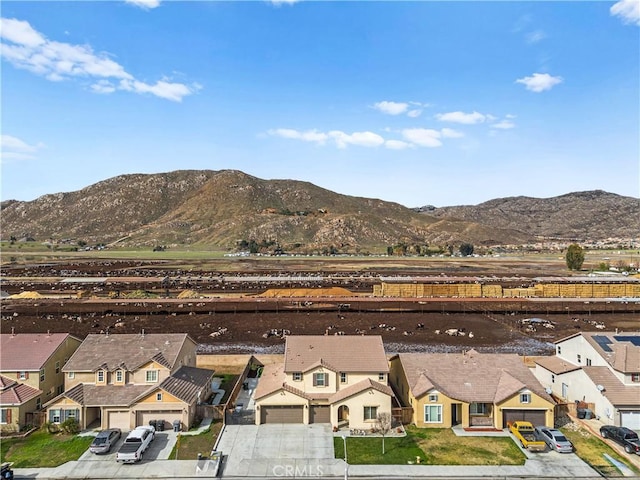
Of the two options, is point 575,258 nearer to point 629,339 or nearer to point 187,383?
point 629,339

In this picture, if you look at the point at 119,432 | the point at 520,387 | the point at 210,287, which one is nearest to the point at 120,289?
the point at 210,287

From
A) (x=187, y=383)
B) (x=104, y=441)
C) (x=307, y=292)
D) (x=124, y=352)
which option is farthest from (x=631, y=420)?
(x=307, y=292)

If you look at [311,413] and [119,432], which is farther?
[311,413]

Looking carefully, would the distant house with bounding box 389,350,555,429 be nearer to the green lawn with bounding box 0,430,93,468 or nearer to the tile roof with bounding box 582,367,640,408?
the tile roof with bounding box 582,367,640,408

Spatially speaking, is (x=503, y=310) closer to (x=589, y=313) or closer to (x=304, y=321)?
(x=589, y=313)

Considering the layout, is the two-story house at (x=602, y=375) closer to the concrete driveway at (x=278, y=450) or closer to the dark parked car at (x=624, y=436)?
the dark parked car at (x=624, y=436)

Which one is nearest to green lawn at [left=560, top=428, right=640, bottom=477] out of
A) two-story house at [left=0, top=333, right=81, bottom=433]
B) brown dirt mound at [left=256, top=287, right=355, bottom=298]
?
two-story house at [left=0, top=333, right=81, bottom=433]
